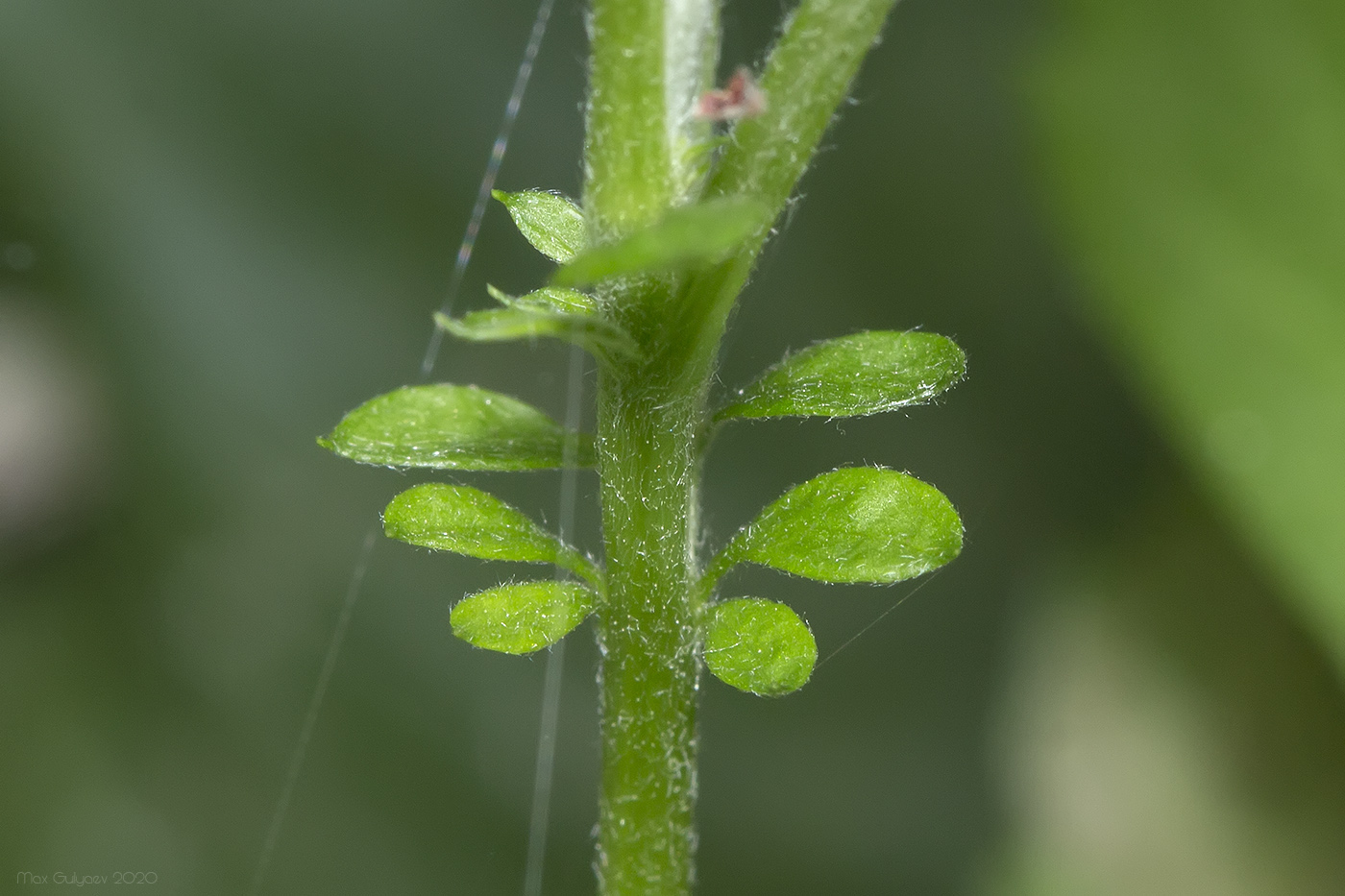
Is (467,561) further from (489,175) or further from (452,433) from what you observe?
(452,433)

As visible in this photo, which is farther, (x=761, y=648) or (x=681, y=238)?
(x=761, y=648)

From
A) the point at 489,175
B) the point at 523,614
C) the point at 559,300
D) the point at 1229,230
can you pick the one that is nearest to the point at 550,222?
the point at 559,300

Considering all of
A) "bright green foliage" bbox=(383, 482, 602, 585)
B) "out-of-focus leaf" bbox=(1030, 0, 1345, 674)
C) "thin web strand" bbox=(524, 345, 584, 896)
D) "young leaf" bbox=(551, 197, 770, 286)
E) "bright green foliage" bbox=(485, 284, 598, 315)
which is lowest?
"thin web strand" bbox=(524, 345, 584, 896)

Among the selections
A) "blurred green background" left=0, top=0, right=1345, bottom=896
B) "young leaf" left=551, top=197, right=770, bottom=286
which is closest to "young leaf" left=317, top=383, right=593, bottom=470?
"young leaf" left=551, top=197, right=770, bottom=286

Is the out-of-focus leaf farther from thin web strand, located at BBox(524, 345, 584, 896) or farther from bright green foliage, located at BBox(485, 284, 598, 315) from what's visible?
bright green foliage, located at BBox(485, 284, 598, 315)

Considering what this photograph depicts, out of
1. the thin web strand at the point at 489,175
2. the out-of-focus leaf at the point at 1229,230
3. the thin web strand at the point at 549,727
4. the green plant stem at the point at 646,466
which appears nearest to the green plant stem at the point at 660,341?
the green plant stem at the point at 646,466

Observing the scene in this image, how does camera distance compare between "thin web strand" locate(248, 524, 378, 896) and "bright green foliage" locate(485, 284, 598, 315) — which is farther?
"thin web strand" locate(248, 524, 378, 896)
